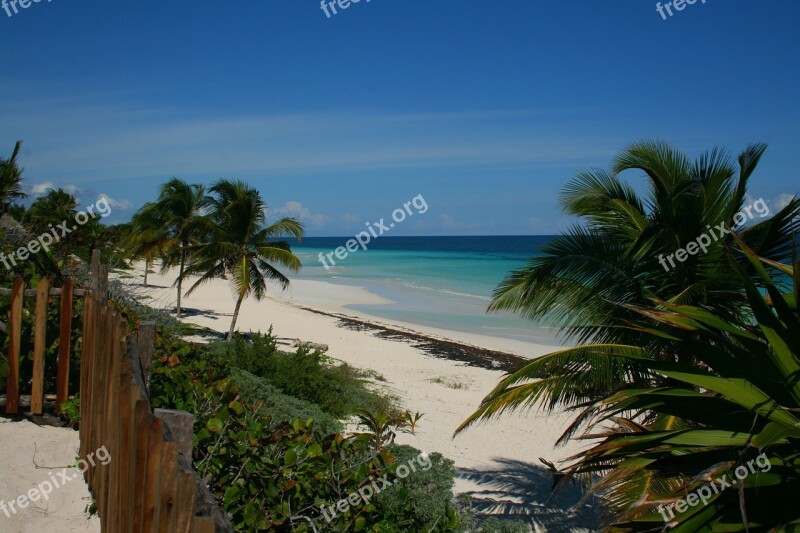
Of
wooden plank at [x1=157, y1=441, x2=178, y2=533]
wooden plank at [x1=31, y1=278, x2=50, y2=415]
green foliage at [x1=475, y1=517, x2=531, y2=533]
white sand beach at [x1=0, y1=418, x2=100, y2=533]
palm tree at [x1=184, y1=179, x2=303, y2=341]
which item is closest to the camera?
wooden plank at [x1=157, y1=441, x2=178, y2=533]

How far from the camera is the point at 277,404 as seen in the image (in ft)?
25.0

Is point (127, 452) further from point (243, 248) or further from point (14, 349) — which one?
A: point (243, 248)

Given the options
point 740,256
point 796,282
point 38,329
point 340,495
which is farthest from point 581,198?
point 38,329

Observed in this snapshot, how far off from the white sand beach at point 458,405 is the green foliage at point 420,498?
3.48 ft

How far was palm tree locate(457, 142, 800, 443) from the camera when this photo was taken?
209 inches

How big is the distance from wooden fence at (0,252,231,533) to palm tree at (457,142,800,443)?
297cm

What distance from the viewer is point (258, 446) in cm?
389

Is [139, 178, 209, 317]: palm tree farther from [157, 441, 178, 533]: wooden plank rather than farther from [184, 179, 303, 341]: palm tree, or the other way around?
[157, 441, 178, 533]: wooden plank

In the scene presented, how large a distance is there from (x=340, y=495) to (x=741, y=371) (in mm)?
2320

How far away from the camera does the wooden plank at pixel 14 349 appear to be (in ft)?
18.8

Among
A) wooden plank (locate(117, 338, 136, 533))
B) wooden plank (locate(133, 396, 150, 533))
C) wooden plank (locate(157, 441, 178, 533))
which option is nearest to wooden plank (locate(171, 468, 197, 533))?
wooden plank (locate(157, 441, 178, 533))

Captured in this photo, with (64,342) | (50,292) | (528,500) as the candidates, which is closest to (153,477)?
(64,342)

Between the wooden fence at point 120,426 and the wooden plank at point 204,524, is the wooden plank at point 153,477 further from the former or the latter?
the wooden plank at point 204,524

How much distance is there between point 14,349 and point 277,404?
2.99 metres
